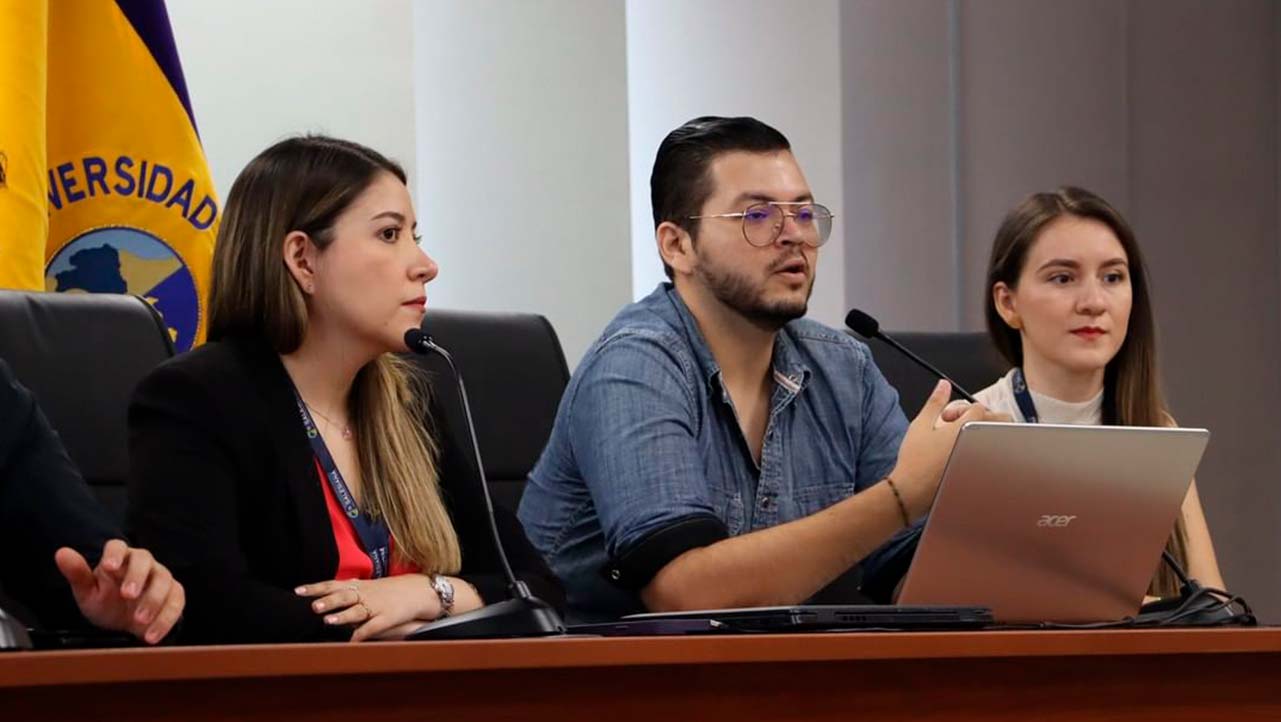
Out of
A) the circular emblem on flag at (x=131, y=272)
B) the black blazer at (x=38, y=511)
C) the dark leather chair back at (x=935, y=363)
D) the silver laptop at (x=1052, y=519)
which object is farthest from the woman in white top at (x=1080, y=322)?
the black blazer at (x=38, y=511)

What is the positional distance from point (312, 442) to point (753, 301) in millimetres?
609

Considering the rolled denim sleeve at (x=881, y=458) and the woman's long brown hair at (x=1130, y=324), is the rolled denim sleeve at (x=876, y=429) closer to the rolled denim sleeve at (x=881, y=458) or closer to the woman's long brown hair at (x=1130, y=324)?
the rolled denim sleeve at (x=881, y=458)

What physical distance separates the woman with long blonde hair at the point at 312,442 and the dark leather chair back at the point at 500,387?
155 millimetres

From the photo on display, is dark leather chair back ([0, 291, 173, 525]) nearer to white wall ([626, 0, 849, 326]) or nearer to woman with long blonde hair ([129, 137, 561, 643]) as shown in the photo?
woman with long blonde hair ([129, 137, 561, 643])

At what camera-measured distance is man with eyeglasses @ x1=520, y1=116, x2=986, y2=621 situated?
196 cm

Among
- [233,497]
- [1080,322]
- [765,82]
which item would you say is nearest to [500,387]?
[233,497]

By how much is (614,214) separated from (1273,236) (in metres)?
1.80

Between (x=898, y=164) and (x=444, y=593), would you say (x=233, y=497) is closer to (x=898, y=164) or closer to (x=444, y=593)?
(x=444, y=593)

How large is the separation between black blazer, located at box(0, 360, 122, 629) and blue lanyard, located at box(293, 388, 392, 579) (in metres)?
0.26

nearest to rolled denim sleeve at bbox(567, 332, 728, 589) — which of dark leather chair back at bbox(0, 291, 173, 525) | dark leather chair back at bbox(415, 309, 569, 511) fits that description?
dark leather chair back at bbox(415, 309, 569, 511)

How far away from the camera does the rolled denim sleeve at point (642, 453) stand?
1984 mm

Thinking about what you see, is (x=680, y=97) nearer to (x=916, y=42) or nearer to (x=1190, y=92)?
(x=916, y=42)

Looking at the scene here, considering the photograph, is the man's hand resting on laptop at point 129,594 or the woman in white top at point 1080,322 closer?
the man's hand resting on laptop at point 129,594

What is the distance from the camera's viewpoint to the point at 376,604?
181 centimetres
